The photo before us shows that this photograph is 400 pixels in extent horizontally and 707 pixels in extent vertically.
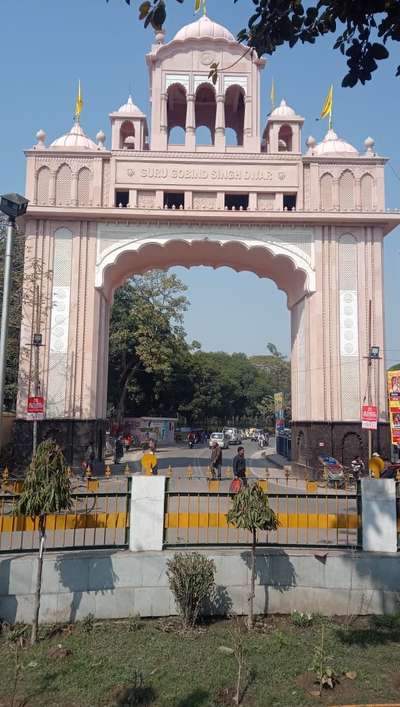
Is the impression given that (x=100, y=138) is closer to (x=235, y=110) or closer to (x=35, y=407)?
(x=235, y=110)

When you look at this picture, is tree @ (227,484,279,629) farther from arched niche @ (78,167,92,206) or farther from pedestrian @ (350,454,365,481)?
arched niche @ (78,167,92,206)

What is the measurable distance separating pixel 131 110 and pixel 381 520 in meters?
21.8

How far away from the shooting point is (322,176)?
849 inches

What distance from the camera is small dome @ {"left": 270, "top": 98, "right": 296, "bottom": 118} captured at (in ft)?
77.3

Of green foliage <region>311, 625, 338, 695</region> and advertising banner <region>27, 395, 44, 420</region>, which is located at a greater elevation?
advertising banner <region>27, 395, 44, 420</region>

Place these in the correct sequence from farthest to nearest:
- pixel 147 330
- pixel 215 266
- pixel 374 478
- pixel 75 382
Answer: pixel 147 330 < pixel 215 266 < pixel 75 382 < pixel 374 478

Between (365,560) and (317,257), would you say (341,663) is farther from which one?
(317,257)

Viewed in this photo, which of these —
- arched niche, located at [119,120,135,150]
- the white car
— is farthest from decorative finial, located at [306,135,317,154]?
the white car

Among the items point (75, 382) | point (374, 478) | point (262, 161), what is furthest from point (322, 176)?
point (374, 478)

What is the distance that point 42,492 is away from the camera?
6508mm

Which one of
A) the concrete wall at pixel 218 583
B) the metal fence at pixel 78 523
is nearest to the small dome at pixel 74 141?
the metal fence at pixel 78 523

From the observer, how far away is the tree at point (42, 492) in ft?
21.3

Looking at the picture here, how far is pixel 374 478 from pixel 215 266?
1735cm

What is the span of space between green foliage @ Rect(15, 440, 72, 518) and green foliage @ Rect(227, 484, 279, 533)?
85.3 inches
